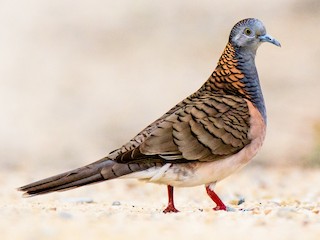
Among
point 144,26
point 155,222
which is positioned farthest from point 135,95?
point 155,222

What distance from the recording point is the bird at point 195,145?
753 centimetres

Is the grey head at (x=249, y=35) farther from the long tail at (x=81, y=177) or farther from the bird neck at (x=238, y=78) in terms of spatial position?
the long tail at (x=81, y=177)

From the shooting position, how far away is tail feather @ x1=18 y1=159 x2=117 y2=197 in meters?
7.42

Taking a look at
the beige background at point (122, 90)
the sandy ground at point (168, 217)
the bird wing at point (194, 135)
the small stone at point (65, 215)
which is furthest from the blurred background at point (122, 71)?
the small stone at point (65, 215)

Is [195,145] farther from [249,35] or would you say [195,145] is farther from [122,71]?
[122,71]

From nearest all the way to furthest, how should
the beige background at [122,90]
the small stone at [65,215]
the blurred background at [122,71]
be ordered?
the small stone at [65,215] < the beige background at [122,90] < the blurred background at [122,71]

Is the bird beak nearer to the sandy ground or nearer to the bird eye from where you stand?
the bird eye

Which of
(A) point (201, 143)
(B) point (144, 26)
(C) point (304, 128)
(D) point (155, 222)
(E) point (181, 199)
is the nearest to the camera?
(D) point (155, 222)

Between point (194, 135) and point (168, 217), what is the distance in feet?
3.08

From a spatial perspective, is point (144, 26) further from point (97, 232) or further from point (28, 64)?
point (97, 232)

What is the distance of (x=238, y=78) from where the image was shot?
838 centimetres

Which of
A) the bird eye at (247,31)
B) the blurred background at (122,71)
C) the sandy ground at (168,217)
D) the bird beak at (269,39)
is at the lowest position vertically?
the sandy ground at (168,217)

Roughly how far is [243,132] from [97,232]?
6.95ft

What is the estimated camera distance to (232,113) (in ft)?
26.2
